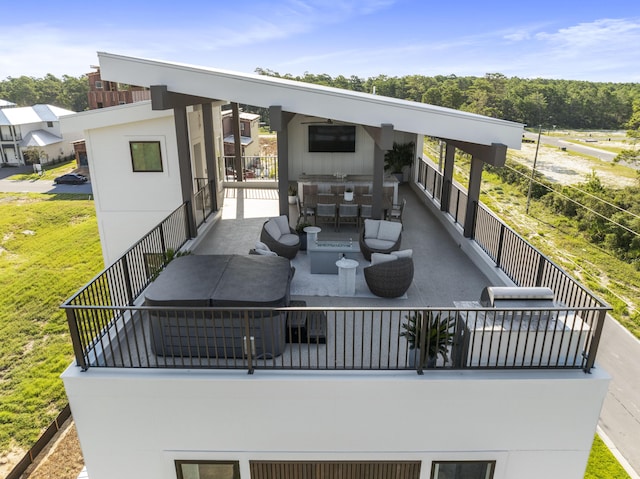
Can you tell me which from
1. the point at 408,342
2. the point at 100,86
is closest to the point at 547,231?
the point at 408,342

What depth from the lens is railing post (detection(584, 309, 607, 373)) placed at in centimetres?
509

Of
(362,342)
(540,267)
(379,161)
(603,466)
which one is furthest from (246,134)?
(362,342)

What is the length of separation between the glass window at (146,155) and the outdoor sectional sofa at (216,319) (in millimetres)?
6761

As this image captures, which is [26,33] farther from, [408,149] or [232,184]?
[408,149]

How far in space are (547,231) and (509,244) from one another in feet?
99.0

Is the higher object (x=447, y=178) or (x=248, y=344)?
(x=447, y=178)

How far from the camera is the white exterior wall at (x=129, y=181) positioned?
11797 millimetres

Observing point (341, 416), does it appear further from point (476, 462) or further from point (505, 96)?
point (505, 96)

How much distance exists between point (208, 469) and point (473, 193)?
24.0 ft

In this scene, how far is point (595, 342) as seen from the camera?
5.16 m

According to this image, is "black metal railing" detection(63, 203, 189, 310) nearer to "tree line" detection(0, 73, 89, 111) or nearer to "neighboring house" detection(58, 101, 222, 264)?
"neighboring house" detection(58, 101, 222, 264)

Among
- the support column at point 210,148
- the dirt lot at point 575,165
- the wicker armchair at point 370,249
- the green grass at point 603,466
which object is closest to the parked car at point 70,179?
the support column at point 210,148

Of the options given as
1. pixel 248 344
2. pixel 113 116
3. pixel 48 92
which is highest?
pixel 48 92

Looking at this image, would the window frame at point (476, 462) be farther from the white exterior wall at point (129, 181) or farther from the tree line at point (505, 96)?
the tree line at point (505, 96)
